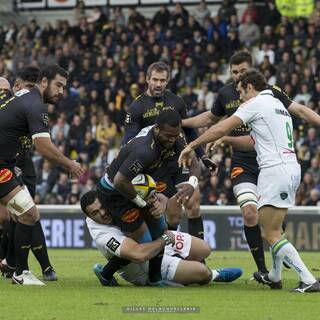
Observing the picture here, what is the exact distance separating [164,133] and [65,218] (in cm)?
1160

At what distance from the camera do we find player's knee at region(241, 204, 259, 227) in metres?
12.8

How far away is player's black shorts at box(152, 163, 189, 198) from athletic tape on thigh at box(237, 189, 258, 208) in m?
0.97

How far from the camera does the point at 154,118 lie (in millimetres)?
13531

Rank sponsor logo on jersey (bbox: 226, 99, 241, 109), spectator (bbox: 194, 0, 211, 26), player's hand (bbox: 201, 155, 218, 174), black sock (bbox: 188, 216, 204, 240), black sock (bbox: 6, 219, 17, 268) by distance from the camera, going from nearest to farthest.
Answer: black sock (bbox: 6, 219, 17, 268)
player's hand (bbox: 201, 155, 218, 174)
sponsor logo on jersey (bbox: 226, 99, 241, 109)
black sock (bbox: 188, 216, 204, 240)
spectator (bbox: 194, 0, 211, 26)

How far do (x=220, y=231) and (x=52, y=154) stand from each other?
1044cm

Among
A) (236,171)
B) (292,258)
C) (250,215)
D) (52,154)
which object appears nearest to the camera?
(292,258)

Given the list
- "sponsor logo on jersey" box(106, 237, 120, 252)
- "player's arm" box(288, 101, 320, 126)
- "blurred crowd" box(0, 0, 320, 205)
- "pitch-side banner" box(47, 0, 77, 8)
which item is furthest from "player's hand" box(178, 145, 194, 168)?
"pitch-side banner" box(47, 0, 77, 8)

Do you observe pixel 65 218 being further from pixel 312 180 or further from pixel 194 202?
pixel 194 202

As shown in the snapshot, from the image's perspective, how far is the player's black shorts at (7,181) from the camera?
1179cm

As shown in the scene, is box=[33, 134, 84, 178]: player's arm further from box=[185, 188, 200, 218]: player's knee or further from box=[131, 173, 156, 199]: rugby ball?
box=[185, 188, 200, 218]: player's knee

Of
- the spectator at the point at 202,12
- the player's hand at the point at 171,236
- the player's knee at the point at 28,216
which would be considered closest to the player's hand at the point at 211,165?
the player's hand at the point at 171,236

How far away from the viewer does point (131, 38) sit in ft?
97.4

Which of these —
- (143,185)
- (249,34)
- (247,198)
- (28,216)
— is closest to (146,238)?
(143,185)

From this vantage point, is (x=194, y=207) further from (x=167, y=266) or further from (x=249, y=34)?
(x=249, y=34)
